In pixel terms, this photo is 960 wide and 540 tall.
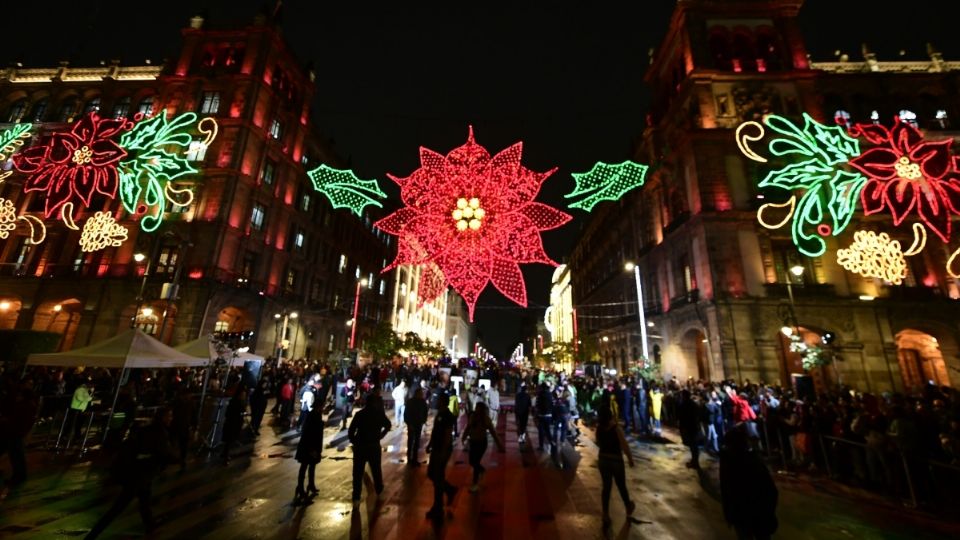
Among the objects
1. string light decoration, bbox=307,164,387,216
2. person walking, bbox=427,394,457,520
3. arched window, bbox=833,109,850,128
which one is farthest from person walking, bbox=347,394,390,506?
arched window, bbox=833,109,850,128

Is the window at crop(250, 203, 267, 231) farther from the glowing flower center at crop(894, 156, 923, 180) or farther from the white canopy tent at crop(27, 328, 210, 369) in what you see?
the glowing flower center at crop(894, 156, 923, 180)

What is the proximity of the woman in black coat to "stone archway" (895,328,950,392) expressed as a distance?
3303 centimetres

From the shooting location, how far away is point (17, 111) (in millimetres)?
34812

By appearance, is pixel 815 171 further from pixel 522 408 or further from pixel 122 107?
pixel 122 107

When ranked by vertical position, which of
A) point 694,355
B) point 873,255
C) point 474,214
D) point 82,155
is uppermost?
point 82,155

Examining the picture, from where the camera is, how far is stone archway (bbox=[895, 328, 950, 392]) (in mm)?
23656

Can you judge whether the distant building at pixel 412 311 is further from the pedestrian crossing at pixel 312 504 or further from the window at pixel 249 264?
the pedestrian crossing at pixel 312 504

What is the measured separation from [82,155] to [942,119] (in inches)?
2114

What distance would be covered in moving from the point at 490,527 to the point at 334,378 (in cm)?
1470

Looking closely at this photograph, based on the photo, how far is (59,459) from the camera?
9.27 m

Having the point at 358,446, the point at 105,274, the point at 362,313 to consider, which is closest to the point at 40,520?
the point at 358,446

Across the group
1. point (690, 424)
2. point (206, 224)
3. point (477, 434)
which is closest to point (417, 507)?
point (477, 434)

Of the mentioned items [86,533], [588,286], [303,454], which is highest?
[588,286]

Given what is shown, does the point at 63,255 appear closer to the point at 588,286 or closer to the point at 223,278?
the point at 223,278
